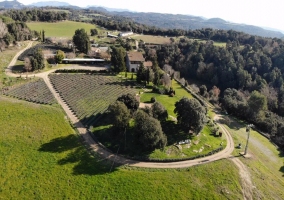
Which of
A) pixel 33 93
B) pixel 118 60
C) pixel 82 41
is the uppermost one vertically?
pixel 82 41

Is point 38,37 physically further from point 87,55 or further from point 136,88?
point 136,88

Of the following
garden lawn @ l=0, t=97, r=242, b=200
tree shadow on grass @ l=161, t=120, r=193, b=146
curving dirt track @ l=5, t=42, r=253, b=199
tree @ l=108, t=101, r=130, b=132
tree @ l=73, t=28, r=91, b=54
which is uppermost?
tree @ l=73, t=28, r=91, b=54

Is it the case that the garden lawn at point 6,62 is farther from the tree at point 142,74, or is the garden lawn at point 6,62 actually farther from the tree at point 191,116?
the tree at point 191,116

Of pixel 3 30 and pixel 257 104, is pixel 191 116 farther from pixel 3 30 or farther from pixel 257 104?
pixel 3 30

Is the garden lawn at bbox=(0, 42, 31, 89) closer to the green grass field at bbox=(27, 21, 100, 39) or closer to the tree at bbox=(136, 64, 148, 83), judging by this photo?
the tree at bbox=(136, 64, 148, 83)

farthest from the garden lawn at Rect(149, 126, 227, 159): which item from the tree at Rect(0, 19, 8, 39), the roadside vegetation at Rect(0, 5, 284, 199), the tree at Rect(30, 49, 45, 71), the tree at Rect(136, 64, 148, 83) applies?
the tree at Rect(0, 19, 8, 39)

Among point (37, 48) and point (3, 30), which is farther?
point (3, 30)

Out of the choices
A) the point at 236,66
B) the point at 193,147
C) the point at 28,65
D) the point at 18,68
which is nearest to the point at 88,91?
the point at 28,65
